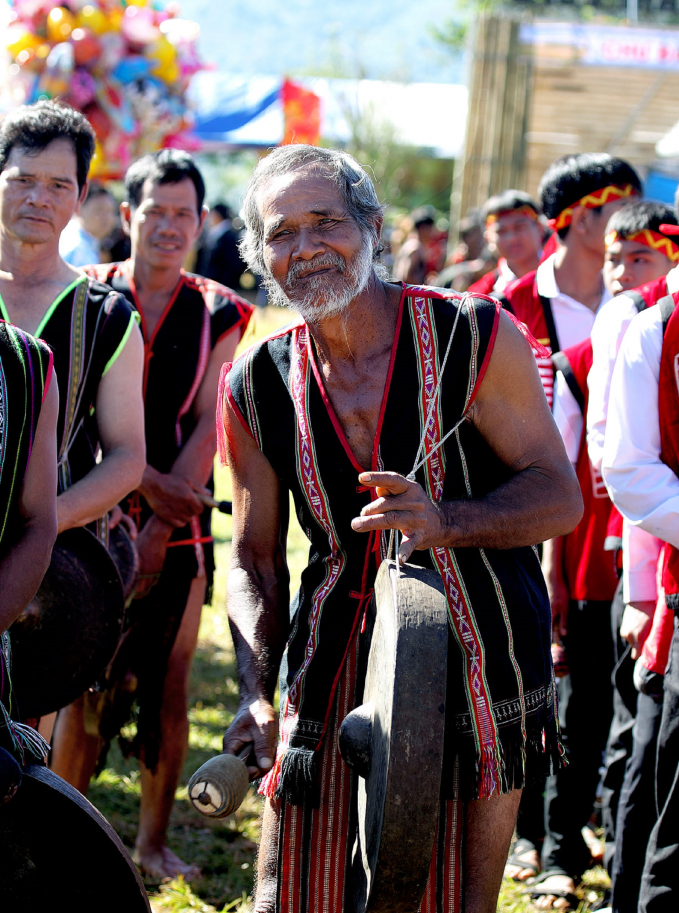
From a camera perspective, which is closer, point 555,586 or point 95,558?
point 95,558

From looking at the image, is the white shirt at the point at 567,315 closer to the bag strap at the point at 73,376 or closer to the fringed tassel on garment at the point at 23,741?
the bag strap at the point at 73,376

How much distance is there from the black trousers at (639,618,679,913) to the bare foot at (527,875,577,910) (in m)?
0.80

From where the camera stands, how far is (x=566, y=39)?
17672mm

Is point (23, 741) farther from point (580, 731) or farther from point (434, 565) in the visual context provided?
point (580, 731)

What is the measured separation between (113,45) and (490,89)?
1050cm

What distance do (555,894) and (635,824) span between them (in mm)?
654

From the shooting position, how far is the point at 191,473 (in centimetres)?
405

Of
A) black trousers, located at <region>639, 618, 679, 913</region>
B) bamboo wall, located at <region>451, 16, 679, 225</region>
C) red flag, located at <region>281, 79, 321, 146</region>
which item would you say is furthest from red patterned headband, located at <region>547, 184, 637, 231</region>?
red flag, located at <region>281, 79, 321, 146</region>

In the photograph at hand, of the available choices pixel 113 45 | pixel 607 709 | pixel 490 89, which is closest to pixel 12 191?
pixel 607 709

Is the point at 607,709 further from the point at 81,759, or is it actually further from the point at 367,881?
the point at 367,881

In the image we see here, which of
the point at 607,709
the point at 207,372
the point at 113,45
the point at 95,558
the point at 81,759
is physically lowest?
the point at 81,759

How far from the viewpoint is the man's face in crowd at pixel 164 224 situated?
4.21m

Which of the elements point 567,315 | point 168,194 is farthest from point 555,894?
point 168,194

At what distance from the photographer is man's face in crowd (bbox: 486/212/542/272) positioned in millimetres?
5816
